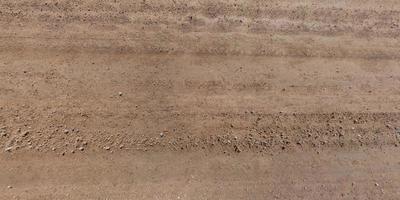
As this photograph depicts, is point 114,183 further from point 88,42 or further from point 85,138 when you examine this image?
point 88,42

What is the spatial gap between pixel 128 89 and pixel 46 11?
1933mm

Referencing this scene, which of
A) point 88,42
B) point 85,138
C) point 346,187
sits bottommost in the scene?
point 346,187

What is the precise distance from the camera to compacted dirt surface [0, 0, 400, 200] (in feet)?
20.0

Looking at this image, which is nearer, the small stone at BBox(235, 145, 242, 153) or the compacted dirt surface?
the compacted dirt surface

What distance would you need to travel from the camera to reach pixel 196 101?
6.75m

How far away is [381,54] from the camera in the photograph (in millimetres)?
7695

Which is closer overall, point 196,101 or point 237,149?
point 237,149

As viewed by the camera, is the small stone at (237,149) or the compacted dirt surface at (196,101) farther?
the small stone at (237,149)

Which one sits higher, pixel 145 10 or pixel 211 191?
pixel 145 10

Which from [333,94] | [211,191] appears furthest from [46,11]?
[333,94]

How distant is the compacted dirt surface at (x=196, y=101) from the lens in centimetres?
610

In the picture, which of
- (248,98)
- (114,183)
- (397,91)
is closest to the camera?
(114,183)

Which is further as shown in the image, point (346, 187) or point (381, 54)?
point (381, 54)

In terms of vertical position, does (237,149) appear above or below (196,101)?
below
